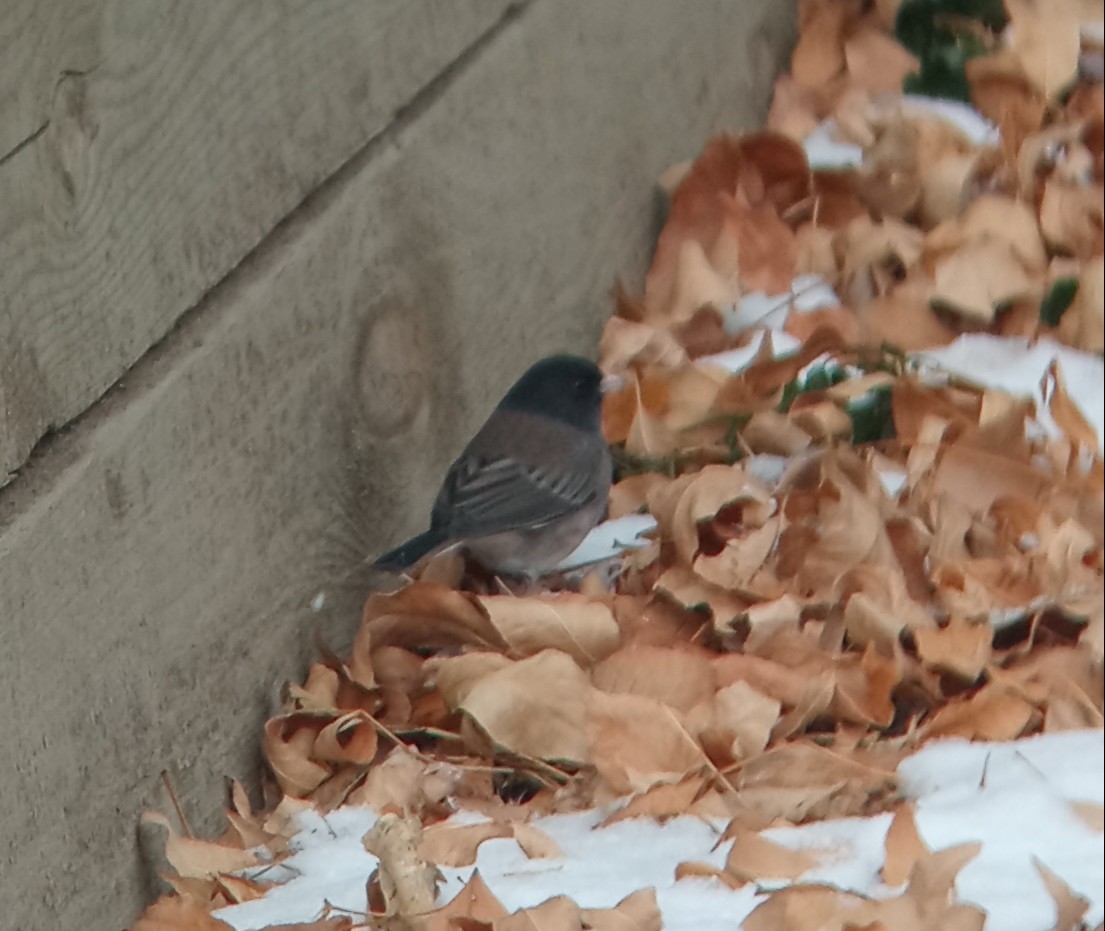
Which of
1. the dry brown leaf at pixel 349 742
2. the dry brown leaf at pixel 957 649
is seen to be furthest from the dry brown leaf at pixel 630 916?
the dry brown leaf at pixel 957 649

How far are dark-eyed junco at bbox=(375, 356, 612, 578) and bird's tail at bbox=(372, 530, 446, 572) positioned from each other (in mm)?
64

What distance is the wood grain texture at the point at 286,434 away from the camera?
132 cm

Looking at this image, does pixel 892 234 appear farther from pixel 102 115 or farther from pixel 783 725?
pixel 102 115

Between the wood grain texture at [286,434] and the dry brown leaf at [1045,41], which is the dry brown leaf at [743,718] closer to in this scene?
the wood grain texture at [286,434]

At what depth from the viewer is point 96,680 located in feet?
4.48

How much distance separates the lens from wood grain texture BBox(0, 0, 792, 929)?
132cm

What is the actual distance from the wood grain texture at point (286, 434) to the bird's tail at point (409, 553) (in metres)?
0.04

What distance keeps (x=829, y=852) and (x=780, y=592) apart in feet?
1.43

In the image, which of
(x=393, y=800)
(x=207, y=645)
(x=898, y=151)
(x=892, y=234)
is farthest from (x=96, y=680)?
(x=898, y=151)

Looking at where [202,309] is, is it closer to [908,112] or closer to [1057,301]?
[1057,301]

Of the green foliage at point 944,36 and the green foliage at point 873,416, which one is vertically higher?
the green foliage at point 944,36

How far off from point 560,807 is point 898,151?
1499 mm

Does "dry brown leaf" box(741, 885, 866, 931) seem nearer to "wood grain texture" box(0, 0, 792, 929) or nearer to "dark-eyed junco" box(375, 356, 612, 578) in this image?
"wood grain texture" box(0, 0, 792, 929)

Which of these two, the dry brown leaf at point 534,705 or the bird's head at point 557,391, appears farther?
the bird's head at point 557,391
